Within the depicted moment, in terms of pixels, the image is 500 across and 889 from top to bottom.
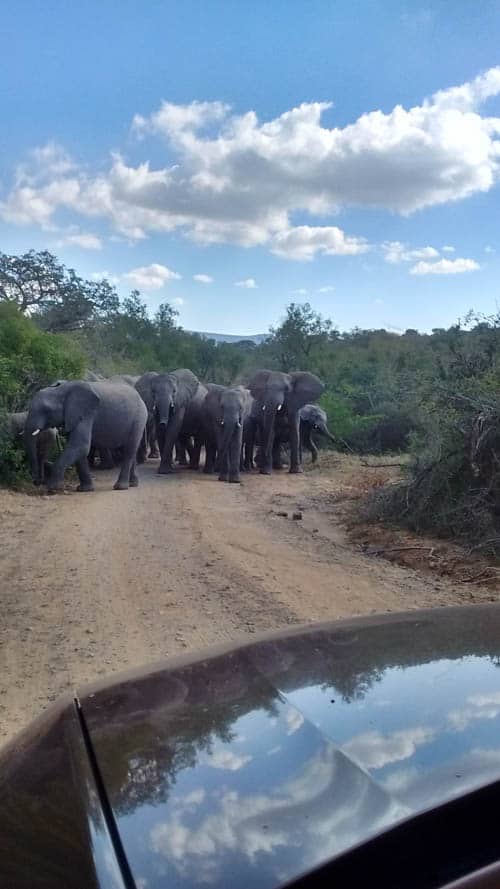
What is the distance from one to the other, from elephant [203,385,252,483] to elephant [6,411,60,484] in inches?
132

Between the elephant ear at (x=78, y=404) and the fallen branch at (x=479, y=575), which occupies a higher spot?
the elephant ear at (x=78, y=404)

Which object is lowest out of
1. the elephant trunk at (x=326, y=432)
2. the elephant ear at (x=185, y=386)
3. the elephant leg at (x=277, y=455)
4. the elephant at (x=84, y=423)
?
the elephant leg at (x=277, y=455)

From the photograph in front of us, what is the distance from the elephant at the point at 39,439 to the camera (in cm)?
1416

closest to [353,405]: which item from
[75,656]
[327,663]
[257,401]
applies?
[257,401]

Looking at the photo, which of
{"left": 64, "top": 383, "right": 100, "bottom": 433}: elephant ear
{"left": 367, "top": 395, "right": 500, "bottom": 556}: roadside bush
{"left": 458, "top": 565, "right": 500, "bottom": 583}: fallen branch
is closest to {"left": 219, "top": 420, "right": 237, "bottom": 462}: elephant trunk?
{"left": 64, "top": 383, "right": 100, "bottom": 433}: elephant ear

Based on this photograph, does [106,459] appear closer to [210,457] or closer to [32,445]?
[210,457]

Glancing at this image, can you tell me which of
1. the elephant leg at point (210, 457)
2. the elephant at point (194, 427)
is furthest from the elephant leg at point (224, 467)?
the elephant at point (194, 427)

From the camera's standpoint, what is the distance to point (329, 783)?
1581 mm

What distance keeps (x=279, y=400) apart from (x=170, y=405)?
9.53ft

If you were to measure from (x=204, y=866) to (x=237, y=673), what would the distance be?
0.95m

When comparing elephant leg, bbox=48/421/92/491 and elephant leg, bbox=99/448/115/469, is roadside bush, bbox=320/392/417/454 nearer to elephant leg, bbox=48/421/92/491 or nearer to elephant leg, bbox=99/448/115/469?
elephant leg, bbox=99/448/115/469

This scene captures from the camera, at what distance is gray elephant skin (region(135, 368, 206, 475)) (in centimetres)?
1739

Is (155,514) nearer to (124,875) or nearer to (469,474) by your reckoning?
(469,474)

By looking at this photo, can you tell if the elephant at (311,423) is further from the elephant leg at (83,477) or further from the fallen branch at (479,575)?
the fallen branch at (479,575)
